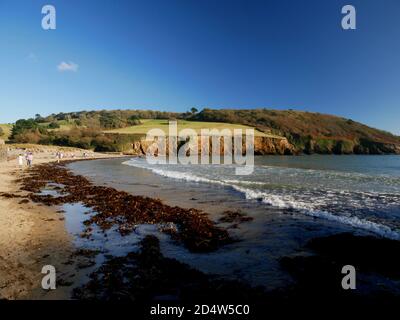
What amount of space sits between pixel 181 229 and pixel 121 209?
4.10m

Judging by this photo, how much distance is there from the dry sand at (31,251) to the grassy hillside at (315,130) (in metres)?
88.6

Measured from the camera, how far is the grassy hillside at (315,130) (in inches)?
3718

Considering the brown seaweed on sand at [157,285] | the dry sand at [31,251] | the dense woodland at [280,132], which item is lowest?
the brown seaweed on sand at [157,285]

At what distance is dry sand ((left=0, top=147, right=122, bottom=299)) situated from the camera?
211 inches

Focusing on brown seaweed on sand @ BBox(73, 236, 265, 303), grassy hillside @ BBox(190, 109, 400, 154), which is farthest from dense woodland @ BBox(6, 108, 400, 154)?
brown seaweed on sand @ BBox(73, 236, 265, 303)

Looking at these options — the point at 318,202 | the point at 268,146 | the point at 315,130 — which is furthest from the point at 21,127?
the point at 315,130

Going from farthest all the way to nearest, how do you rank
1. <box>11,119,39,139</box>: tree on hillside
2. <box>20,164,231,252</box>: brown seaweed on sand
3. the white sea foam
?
<box>11,119,39,139</box>: tree on hillside < the white sea foam < <box>20,164,231,252</box>: brown seaweed on sand

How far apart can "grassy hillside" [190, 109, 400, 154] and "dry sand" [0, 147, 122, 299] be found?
88.6 meters

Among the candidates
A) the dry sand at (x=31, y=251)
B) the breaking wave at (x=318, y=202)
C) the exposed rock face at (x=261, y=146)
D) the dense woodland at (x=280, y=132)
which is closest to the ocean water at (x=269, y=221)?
the breaking wave at (x=318, y=202)

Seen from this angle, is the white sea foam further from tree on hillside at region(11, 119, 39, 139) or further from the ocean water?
tree on hillside at region(11, 119, 39, 139)

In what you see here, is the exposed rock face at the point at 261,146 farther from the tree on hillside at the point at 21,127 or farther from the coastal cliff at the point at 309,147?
the tree on hillside at the point at 21,127

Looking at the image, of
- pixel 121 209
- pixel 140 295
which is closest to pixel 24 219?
pixel 121 209

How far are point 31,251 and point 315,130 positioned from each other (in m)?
109

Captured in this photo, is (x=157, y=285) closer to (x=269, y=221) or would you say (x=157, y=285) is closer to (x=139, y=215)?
(x=269, y=221)
